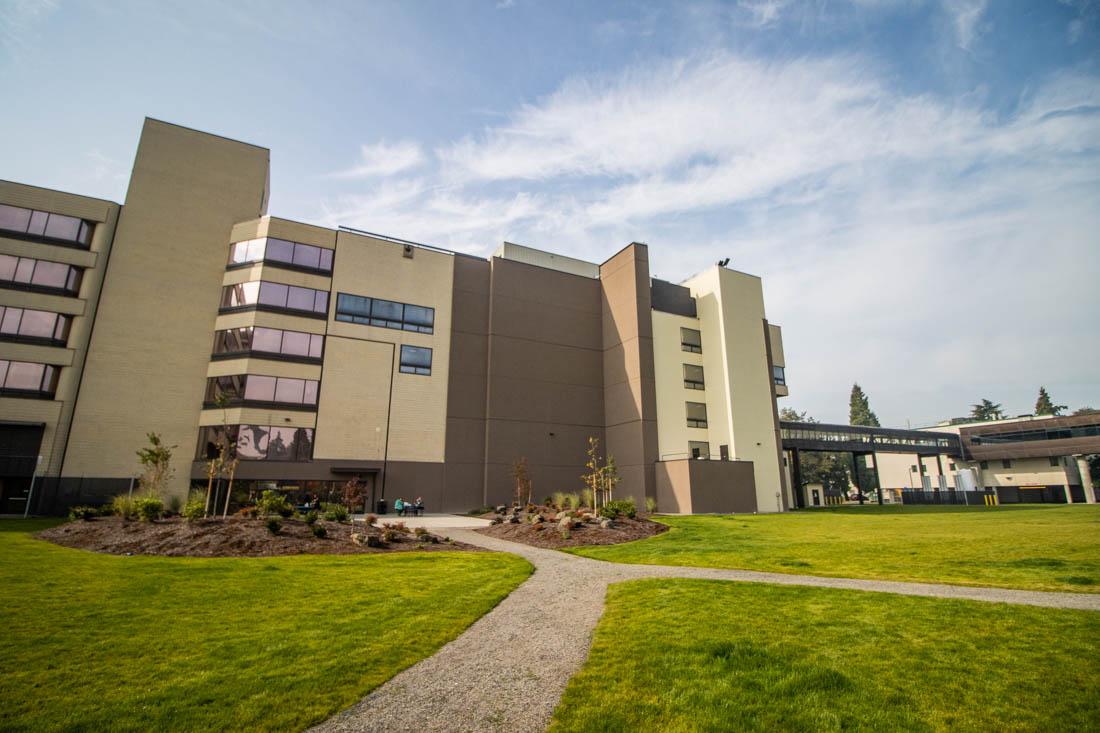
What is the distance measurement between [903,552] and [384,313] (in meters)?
32.2

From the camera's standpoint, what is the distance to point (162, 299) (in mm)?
32375

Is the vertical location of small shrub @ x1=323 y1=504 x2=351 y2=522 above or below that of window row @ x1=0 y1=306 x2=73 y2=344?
below

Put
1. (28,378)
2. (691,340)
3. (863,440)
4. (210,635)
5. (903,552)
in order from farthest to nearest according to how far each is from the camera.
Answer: (863,440) → (691,340) → (28,378) → (903,552) → (210,635)

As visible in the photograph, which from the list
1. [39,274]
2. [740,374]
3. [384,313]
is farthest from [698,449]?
[39,274]

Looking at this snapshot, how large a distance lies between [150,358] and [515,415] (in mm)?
23129

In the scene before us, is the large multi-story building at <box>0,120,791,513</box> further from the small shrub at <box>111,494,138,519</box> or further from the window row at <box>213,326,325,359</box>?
the small shrub at <box>111,494,138,519</box>

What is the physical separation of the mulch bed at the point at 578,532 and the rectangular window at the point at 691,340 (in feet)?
71.0

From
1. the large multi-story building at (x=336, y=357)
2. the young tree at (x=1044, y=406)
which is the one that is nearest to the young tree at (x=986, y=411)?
the young tree at (x=1044, y=406)

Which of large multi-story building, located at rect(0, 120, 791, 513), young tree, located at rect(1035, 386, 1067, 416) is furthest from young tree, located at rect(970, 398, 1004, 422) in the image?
large multi-story building, located at rect(0, 120, 791, 513)

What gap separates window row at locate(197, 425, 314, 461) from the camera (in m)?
30.8

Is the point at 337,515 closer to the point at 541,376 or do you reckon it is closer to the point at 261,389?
the point at 261,389

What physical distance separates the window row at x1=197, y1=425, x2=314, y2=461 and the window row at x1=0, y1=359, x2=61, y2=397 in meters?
7.96

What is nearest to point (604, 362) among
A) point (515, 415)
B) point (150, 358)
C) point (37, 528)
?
point (515, 415)

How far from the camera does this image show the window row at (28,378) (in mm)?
28641
